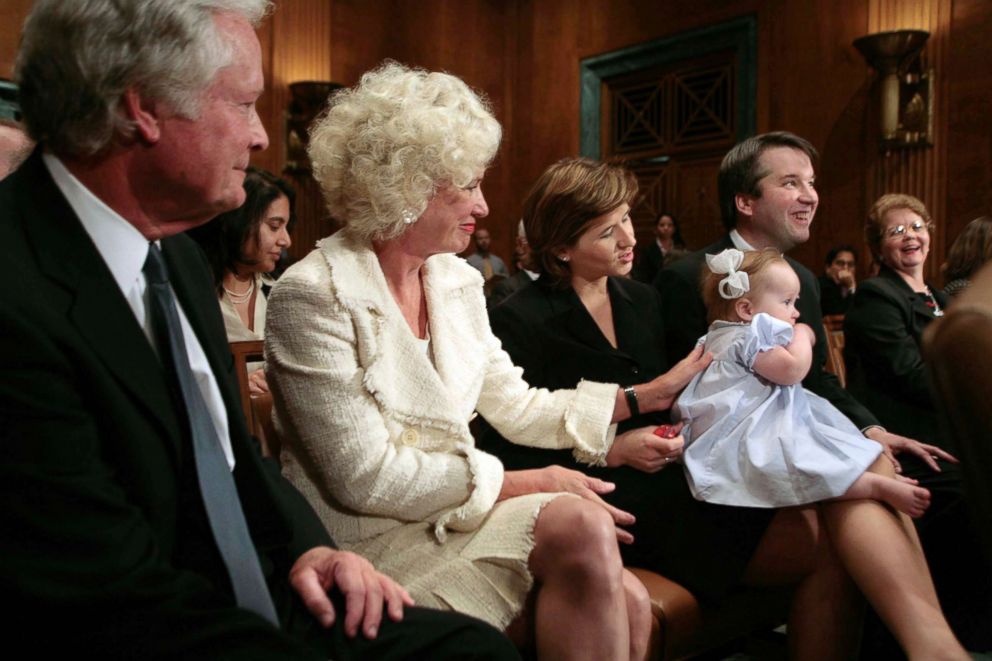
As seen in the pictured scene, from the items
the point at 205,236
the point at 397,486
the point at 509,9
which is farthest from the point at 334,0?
the point at 397,486

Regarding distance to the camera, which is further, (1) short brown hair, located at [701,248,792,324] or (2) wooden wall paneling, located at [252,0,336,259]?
(2) wooden wall paneling, located at [252,0,336,259]

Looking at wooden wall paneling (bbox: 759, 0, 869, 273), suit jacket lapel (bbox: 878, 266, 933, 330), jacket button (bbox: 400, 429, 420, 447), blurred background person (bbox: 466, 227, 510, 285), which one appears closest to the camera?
jacket button (bbox: 400, 429, 420, 447)

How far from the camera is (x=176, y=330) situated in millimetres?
1231

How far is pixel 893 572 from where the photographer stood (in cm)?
204

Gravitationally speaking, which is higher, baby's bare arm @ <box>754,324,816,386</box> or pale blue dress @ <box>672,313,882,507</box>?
baby's bare arm @ <box>754,324,816,386</box>

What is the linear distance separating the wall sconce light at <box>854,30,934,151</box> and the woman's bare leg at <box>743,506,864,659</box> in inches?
219

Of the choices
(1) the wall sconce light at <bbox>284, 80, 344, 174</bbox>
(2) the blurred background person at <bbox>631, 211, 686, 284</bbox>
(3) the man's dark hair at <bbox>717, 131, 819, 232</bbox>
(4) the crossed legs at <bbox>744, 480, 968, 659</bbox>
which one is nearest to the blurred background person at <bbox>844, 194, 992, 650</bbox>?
(3) the man's dark hair at <bbox>717, 131, 819, 232</bbox>

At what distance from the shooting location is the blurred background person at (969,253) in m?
3.67

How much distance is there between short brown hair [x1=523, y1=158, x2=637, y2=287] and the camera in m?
2.59

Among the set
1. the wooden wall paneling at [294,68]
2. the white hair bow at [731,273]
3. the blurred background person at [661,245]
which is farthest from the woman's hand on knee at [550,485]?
the wooden wall paneling at [294,68]

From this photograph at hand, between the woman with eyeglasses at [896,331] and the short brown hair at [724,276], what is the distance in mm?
892

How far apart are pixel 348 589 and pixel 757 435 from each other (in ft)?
4.15

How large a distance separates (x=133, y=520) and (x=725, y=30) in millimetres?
8066

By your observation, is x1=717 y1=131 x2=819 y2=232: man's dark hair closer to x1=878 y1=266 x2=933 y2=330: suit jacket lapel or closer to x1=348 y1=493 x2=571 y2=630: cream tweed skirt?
x1=878 y1=266 x2=933 y2=330: suit jacket lapel
